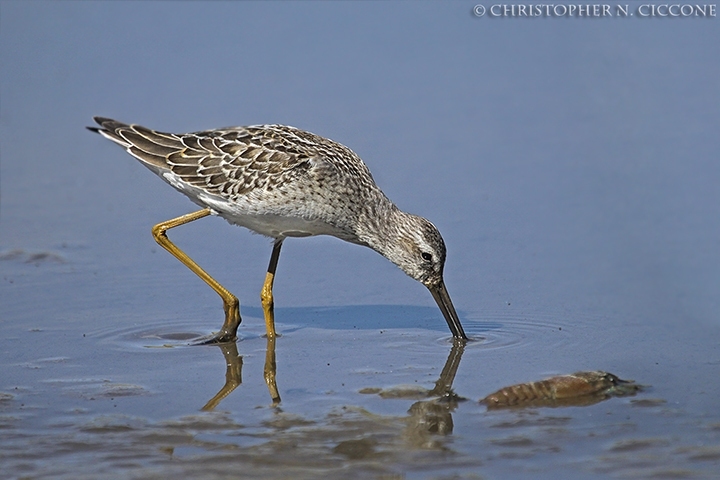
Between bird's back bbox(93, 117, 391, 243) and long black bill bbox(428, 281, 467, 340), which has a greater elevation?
bird's back bbox(93, 117, 391, 243)

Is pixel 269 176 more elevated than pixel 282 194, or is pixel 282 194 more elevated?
pixel 269 176

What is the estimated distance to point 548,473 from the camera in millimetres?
6227

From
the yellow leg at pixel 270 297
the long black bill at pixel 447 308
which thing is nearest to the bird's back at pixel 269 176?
the yellow leg at pixel 270 297

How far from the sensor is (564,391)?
7422mm

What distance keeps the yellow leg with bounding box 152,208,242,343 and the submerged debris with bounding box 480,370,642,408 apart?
102 inches

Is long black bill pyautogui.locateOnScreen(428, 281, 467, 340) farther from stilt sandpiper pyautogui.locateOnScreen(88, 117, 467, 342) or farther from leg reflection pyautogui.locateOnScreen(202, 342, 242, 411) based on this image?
leg reflection pyautogui.locateOnScreen(202, 342, 242, 411)

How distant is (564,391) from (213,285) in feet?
11.3

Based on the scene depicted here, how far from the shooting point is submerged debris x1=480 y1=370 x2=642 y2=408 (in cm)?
732

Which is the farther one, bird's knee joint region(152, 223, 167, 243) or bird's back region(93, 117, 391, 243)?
bird's knee joint region(152, 223, 167, 243)

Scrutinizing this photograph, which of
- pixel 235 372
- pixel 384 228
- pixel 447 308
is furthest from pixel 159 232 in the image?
pixel 447 308

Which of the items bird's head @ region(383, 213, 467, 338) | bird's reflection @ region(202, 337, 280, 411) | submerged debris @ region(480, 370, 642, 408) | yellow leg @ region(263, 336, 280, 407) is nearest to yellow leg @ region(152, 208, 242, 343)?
bird's reflection @ region(202, 337, 280, 411)

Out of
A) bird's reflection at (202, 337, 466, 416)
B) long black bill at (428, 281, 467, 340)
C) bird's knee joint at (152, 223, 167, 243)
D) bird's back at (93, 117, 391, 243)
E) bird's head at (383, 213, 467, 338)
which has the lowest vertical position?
bird's reflection at (202, 337, 466, 416)

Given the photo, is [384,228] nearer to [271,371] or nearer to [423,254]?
[423,254]

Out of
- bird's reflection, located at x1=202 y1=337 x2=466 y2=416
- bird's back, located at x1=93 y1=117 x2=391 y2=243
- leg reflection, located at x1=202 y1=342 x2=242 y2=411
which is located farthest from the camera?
bird's back, located at x1=93 y1=117 x2=391 y2=243
